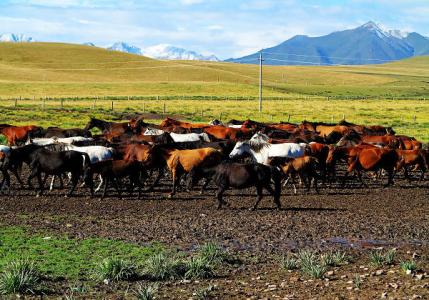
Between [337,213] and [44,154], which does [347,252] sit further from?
[44,154]

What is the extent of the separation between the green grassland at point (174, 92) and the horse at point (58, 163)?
913 inches

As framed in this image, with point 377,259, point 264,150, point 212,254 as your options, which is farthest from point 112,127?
point 377,259

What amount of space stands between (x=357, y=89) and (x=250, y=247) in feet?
371

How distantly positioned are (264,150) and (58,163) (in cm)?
641

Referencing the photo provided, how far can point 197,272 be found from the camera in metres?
9.84

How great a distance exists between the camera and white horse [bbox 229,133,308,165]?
19953 millimetres

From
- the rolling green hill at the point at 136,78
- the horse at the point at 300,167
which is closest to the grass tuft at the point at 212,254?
the horse at the point at 300,167

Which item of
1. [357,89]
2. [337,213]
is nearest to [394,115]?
[337,213]

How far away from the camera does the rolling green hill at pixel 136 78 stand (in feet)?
301

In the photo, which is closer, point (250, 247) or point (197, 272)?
point (197, 272)

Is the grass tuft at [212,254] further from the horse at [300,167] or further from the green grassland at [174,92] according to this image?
the green grassland at [174,92]

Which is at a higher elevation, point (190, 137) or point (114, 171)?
point (190, 137)

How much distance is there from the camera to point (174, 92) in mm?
91438

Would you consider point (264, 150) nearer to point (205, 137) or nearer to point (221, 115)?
point (205, 137)
